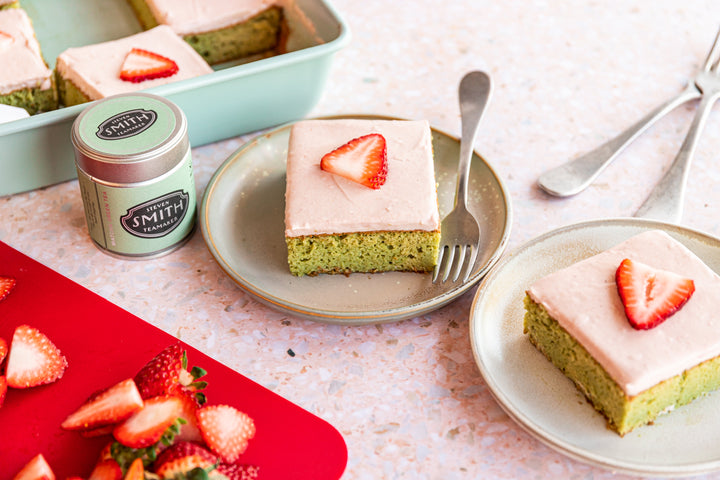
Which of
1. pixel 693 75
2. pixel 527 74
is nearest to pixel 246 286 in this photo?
pixel 527 74

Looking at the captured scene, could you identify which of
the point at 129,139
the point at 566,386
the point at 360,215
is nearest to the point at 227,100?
the point at 129,139

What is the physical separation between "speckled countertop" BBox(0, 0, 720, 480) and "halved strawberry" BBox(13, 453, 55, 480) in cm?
32

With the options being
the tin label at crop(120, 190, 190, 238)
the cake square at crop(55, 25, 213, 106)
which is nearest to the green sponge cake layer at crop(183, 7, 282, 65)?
the cake square at crop(55, 25, 213, 106)

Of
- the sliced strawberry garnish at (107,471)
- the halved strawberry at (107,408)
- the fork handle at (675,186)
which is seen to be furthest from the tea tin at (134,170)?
the fork handle at (675,186)

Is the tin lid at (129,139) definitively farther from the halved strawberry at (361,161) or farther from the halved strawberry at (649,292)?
the halved strawberry at (649,292)

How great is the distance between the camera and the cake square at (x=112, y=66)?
1640 mm

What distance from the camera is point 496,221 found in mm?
1475

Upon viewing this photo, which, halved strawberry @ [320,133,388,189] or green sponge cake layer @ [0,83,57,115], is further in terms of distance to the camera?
green sponge cake layer @ [0,83,57,115]

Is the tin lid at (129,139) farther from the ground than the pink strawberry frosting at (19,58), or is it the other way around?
the tin lid at (129,139)

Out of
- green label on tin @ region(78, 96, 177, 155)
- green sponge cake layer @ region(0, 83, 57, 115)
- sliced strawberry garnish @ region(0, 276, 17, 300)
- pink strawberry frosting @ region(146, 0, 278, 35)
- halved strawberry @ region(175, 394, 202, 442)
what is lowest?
sliced strawberry garnish @ region(0, 276, 17, 300)

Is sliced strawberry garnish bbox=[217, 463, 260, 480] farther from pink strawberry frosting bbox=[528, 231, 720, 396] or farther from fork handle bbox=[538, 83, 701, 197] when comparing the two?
fork handle bbox=[538, 83, 701, 197]

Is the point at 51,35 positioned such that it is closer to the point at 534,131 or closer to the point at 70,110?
the point at 70,110

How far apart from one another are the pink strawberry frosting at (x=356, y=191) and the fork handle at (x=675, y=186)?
1.63 feet

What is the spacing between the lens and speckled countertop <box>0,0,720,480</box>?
1.21 metres
